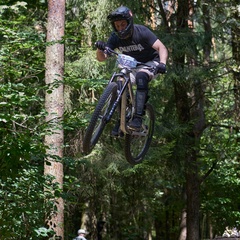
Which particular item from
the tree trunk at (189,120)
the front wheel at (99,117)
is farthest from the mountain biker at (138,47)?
the tree trunk at (189,120)

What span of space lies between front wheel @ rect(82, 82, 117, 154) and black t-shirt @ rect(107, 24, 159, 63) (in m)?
0.48

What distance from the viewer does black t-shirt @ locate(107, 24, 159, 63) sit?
19.8ft

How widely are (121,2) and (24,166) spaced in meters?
6.50

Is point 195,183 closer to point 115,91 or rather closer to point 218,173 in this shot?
point 218,173

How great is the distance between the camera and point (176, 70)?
1351 cm

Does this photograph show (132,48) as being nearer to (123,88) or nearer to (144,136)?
(123,88)

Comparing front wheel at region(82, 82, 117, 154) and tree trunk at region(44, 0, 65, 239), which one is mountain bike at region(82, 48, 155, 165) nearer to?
front wheel at region(82, 82, 117, 154)

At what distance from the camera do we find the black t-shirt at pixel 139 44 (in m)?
6.04

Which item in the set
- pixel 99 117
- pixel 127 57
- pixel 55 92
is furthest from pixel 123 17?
pixel 55 92

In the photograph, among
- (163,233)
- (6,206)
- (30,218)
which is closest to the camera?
(6,206)

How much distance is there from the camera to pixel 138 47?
6164 millimetres

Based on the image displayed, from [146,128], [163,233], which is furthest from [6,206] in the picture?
[163,233]

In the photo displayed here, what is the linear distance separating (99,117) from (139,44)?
37.8 inches

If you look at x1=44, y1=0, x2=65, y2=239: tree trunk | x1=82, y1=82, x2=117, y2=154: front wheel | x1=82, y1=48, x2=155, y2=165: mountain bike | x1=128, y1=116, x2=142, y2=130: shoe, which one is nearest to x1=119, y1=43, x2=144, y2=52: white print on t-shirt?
x1=82, y1=48, x2=155, y2=165: mountain bike
